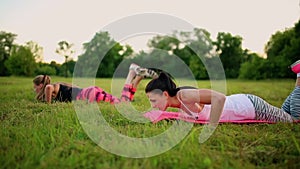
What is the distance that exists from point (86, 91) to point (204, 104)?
2628mm

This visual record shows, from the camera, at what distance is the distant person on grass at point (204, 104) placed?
306 centimetres

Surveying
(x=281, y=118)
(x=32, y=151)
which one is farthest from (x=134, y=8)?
(x=32, y=151)

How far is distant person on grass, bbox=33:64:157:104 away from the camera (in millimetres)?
4836

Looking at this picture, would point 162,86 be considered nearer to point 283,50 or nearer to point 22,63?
point 22,63

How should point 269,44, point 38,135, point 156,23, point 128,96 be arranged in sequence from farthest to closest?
point 269,44 < point 128,96 < point 156,23 < point 38,135

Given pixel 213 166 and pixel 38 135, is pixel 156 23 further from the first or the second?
pixel 213 166

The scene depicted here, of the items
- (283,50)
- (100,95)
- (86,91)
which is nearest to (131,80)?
(100,95)

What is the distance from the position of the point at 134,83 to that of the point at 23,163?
349cm

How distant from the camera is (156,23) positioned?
321 centimetres

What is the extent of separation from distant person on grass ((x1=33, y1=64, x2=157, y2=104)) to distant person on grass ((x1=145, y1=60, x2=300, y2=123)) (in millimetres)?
1575

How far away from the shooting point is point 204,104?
3119 millimetres

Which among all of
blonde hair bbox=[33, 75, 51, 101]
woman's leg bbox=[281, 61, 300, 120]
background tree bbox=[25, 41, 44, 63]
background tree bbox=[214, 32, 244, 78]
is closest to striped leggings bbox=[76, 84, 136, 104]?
blonde hair bbox=[33, 75, 51, 101]

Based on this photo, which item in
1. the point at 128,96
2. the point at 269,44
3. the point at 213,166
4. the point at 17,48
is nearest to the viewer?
the point at 213,166

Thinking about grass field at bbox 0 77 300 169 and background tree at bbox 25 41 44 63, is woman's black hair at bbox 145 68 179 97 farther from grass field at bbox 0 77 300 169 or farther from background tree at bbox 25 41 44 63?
background tree at bbox 25 41 44 63
